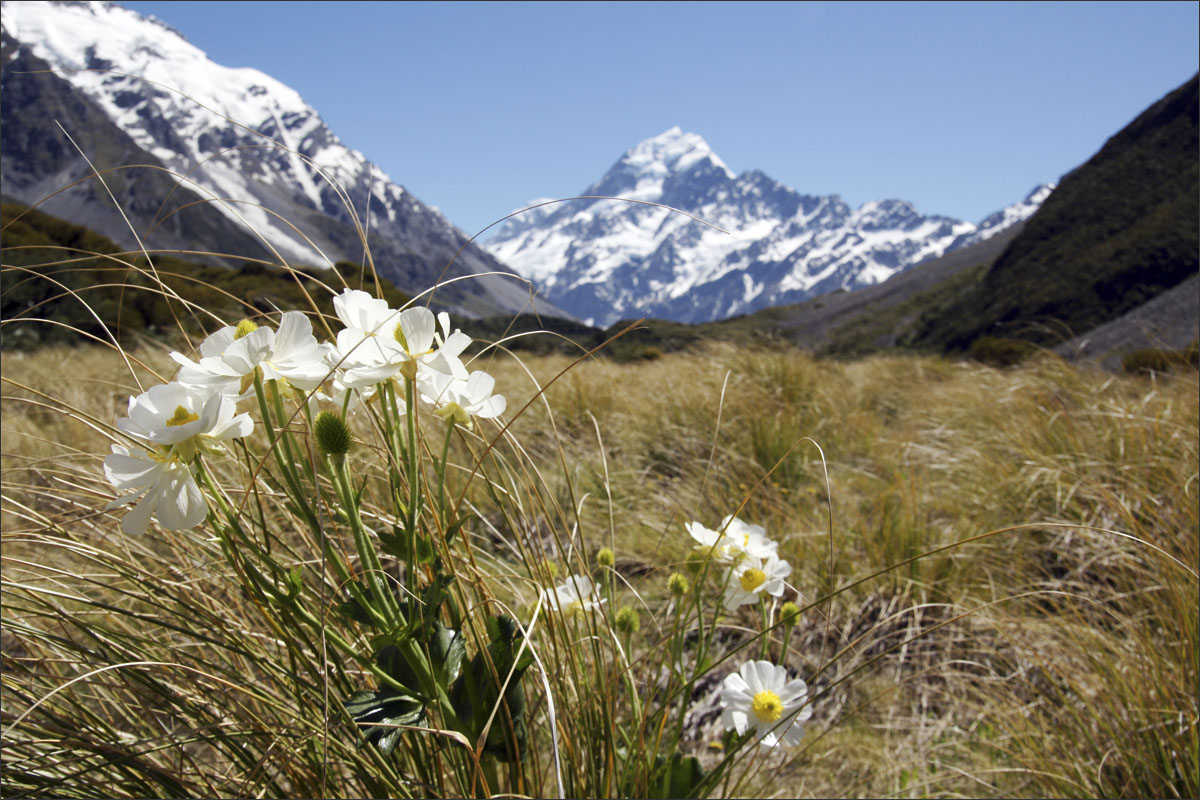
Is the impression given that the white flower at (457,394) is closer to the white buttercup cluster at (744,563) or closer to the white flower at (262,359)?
the white flower at (262,359)

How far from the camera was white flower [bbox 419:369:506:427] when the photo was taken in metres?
0.75

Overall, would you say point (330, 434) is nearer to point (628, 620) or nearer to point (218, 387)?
point (218, 387)

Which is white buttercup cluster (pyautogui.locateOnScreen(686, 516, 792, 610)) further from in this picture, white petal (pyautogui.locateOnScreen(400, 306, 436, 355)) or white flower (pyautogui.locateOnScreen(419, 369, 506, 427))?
white petal (pyautogui.locateOnScreen(400, 306, 436, 355))

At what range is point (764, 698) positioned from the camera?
916 mm

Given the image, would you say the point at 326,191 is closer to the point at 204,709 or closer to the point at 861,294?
the point at 861,294

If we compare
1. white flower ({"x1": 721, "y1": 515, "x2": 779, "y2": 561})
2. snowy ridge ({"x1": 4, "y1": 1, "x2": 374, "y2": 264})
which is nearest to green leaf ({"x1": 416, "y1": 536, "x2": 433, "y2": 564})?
white flower ({"x1": 721, "y1": 515, "x2": 779, "y2": 561})

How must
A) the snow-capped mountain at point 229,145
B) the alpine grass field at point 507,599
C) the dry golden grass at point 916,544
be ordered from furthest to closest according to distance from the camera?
the snow-capped mountain at point 229,145 < the dry golden grass at point 916,544 < the alpine grass field at point 507,599

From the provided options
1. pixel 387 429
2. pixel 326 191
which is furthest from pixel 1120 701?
pixel 326 191

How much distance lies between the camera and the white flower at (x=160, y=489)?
61cm

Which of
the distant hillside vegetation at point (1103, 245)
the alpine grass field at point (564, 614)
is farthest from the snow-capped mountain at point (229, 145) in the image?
the alpine grass field at point (564, 614)

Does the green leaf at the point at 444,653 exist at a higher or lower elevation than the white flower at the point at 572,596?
higher

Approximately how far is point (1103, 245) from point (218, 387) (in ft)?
104

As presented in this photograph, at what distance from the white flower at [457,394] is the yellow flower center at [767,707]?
549 millimetres

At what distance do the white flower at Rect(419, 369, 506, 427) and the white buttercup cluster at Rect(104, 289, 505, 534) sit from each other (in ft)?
0.21
